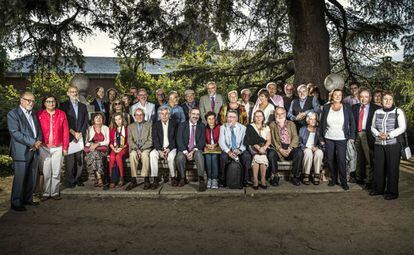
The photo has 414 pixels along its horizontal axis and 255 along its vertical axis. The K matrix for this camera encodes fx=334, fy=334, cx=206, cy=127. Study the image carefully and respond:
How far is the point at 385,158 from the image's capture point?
5660 mm

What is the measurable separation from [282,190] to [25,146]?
441 cm

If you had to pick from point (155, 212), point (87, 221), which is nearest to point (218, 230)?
point (155, 212)

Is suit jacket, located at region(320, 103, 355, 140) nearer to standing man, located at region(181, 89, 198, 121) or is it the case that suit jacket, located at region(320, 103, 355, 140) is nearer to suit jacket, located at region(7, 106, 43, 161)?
standing man, located at region(181, 89, 198, 121)

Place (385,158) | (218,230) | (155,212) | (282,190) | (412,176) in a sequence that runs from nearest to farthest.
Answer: (218,230)
(155,212)
(385,158)
(282,190)
(412,176)

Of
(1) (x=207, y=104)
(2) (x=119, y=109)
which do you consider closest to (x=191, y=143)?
(1) (x=207, y=104)

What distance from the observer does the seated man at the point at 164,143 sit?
21.2 feet

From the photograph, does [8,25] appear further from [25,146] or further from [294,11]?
[294,11]

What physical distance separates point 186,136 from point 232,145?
93 centimetres

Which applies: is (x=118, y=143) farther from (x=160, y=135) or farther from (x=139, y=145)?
(x=160, y=135)

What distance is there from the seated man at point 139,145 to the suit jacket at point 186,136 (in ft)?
2.01

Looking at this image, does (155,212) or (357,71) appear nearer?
(155,212)

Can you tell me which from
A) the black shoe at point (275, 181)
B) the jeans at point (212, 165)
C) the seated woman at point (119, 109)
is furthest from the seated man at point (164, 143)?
the black shoe at point (275, 181)

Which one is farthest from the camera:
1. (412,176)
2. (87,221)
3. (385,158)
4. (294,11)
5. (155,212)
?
(294,11)

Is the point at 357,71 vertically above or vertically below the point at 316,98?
above
